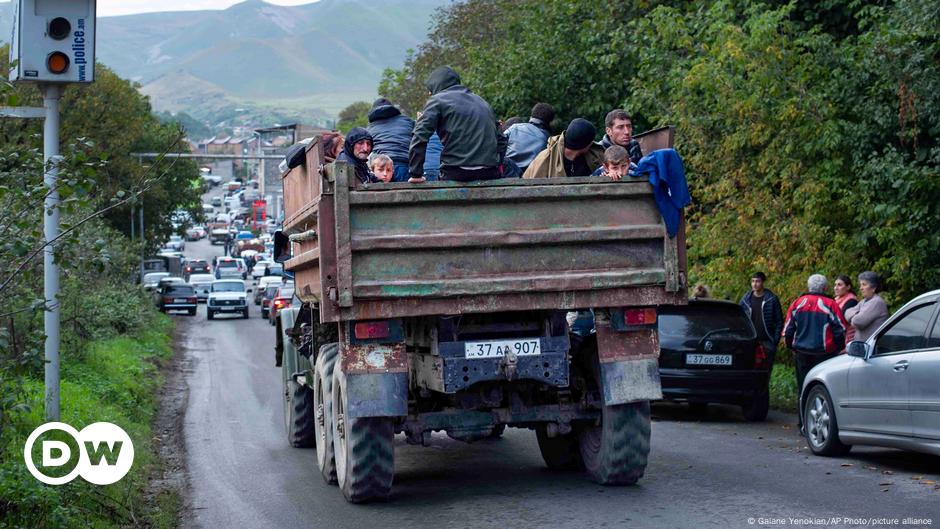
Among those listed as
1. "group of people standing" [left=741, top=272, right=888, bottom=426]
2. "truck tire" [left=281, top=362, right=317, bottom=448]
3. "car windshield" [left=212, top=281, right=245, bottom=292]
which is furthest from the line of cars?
"car windshield" [left=212, top=281, right=245, bottom=292]

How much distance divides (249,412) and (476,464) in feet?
22.2

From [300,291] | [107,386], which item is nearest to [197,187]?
[107,386]

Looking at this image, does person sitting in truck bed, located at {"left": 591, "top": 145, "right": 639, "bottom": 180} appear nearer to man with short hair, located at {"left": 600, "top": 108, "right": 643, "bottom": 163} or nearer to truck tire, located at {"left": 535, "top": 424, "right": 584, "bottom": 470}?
man with short hair, located at {"left": 600, "top": 108, "right": 643, "bottom": 163}

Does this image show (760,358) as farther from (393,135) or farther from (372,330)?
(372,330)

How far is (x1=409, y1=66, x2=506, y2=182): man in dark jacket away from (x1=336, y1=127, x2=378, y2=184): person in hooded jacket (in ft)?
2.20

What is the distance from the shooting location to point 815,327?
45.6ft

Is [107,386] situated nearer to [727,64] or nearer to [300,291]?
[300,291]

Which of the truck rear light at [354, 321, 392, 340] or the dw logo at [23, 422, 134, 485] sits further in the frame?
the dw logo at [23, 422, 134, 485]

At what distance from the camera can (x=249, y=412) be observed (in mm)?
17391

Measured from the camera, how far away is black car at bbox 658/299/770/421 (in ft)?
49.4

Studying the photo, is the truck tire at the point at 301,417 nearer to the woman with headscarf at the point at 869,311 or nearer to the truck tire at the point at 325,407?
the truck tire at the point at 325,407

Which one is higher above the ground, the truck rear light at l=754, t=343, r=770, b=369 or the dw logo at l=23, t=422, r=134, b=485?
the truck rear light at l=754, t=343, r=770, b=369

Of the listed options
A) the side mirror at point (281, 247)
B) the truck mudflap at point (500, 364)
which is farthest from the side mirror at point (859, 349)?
the side mirror at point (281, 247)

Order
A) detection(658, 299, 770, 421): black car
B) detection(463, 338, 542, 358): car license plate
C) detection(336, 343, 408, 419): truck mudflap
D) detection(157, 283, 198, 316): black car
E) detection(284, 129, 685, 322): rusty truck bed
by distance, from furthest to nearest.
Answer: detection(157, 283, 198, 316): black car < detection(658, 299, 770, 421): black car < detection(463, 338, 542, 358): car license plate < detection(336, 343, 408, 419): truck mudflap < detection(284, 129, 685, 322): rusty truck bed
